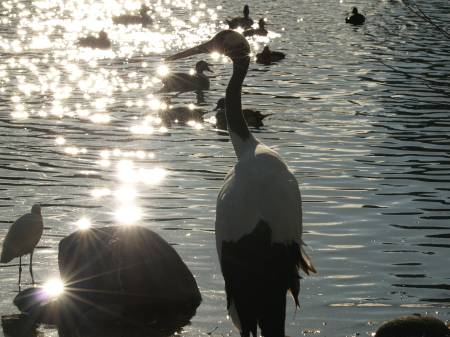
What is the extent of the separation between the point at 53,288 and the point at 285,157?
9515 millimetres

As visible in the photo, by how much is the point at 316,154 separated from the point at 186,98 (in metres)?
11.0

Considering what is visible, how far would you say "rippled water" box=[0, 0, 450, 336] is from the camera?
14.0m

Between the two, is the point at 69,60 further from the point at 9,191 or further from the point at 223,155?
the point at 9,191

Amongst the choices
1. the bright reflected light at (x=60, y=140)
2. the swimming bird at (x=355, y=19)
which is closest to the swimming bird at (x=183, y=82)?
the bright reflected light at (x=60, y=140)

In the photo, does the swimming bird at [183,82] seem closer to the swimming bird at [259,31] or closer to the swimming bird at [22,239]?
the swimming bird at [259,31]

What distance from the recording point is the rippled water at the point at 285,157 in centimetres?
1396

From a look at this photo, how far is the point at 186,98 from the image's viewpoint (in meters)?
32.7

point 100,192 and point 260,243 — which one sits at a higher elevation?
point 260,243

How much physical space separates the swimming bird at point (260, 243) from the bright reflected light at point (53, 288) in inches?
Result: 152

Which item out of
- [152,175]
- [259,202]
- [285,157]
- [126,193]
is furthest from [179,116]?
[259,202]

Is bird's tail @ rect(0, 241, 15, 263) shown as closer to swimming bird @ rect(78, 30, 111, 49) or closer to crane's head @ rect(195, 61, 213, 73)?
crane's head @ rect(195, 61, 213, 73)

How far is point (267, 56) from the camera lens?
38.5 meters

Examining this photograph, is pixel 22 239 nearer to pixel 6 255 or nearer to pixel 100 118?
pixel 6 255

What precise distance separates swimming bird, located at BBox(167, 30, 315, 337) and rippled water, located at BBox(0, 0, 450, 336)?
1627 millimetres
